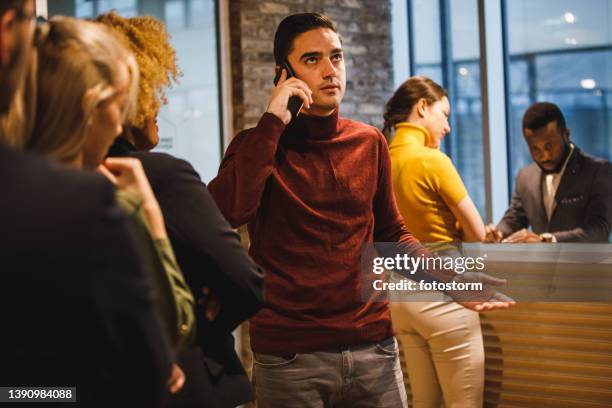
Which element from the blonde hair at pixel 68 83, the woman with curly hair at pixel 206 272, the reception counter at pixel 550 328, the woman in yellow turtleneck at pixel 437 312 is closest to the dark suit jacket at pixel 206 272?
the woman with curly hair at pixel 206 272

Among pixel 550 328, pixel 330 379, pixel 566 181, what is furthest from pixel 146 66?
pixel 566 181

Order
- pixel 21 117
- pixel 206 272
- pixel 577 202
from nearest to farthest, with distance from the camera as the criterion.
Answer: pixel 21 117
pixel 206 272
pixel 577 202

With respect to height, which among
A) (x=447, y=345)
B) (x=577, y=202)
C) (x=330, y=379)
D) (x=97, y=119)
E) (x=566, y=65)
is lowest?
(x=447, y=345)

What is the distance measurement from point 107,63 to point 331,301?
3.60 feet

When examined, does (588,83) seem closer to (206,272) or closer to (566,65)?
(566,65)

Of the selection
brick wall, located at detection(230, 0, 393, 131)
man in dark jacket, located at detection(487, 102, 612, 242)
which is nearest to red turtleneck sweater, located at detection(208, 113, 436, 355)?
man in dark jacket, located at detection(487, 102, 612, 242)

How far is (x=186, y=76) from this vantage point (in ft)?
17.0

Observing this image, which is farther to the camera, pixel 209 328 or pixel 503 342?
pixel 503 342

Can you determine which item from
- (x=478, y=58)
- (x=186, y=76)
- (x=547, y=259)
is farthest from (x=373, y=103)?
(x=547, y=259)

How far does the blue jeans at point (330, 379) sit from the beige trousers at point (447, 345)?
0.78m

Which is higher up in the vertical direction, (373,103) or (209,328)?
(373,103)

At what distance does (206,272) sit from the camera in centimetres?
149

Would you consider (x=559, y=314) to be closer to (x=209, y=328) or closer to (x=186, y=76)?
(x=209, y=328)

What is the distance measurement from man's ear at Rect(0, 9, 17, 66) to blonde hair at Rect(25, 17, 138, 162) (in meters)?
0.10
